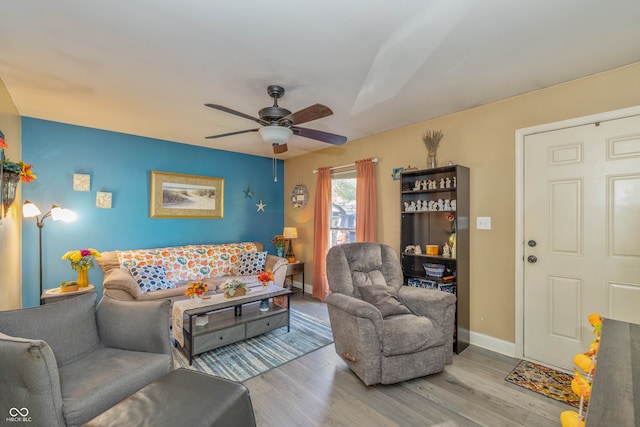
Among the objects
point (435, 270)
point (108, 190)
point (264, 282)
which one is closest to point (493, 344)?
point (435, 270)

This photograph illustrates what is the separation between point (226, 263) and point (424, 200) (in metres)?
3.06

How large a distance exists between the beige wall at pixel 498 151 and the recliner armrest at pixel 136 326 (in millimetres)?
2917

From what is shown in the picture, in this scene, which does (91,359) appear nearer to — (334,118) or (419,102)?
(334,118)


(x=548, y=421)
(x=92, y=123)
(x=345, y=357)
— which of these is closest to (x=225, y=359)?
(x=345, y=357)

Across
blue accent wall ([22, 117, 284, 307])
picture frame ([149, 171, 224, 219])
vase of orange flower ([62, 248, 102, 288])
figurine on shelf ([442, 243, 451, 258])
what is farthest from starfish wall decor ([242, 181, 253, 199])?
figurine on shelf ([442, 243, 451, 258])

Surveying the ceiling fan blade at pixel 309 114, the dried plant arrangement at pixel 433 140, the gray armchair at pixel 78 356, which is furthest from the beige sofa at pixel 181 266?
the dried plant arrangement at pixel 433 140

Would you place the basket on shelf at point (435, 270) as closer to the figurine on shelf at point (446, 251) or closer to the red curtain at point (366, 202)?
the figurine on shelf at point (446, 251)

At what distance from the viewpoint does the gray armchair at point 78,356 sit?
125 centimetres

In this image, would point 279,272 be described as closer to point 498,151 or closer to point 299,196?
point 299,196

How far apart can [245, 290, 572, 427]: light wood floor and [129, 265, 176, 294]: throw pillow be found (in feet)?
6.10

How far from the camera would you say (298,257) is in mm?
5328

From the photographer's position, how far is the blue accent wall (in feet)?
11.0

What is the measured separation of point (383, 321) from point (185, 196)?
3.60 m

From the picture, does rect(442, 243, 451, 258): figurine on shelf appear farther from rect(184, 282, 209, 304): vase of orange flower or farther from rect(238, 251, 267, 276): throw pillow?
→ rect(238, 251, 267, 276): throw pillow
